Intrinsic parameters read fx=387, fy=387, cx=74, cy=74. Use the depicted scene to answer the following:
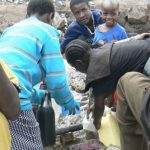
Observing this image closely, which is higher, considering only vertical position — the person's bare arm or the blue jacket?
the person's bare arm

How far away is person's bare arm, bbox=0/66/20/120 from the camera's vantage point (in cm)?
171

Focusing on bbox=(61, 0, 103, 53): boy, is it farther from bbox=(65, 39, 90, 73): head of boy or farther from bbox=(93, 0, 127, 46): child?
bbox=(65, 39, 90, 73): head of boy

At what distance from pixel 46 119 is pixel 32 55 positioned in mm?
662

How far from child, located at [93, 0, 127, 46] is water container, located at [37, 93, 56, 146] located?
1.09 m

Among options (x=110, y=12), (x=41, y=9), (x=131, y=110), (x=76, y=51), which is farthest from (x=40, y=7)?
(x=110, y=12)

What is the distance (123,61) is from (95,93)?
343 mm

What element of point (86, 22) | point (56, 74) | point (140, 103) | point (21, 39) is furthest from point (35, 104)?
point (86, 22)

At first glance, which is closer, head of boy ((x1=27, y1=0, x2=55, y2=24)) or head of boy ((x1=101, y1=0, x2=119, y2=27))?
head of boy ((x1=27, y1=0, x2=55, y2=24))

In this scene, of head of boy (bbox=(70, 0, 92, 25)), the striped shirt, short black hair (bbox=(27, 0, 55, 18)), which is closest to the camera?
the striped shirt

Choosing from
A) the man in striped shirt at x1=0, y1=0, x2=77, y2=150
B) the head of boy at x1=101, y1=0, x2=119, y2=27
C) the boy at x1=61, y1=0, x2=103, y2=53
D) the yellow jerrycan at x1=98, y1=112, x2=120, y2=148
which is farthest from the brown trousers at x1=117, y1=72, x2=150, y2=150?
the boy at x1=61, y1=0, x2=103, y2=53

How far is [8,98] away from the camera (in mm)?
1787

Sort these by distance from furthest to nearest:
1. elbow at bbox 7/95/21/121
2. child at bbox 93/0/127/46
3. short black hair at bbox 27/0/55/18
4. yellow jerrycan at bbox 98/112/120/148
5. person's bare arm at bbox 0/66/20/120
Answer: child at bbox 93/0/127/46, yellow jerrycan at bbox 98/112/120/148, short black hair at bbox 27/0/55/18, elbow at bbox 7/95/21/121, person's bare arm at bbox 0/66/20/120

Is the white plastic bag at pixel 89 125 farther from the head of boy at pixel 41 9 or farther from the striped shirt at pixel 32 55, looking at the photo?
the head of boy at pixel 41 9

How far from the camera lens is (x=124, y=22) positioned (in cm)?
686
